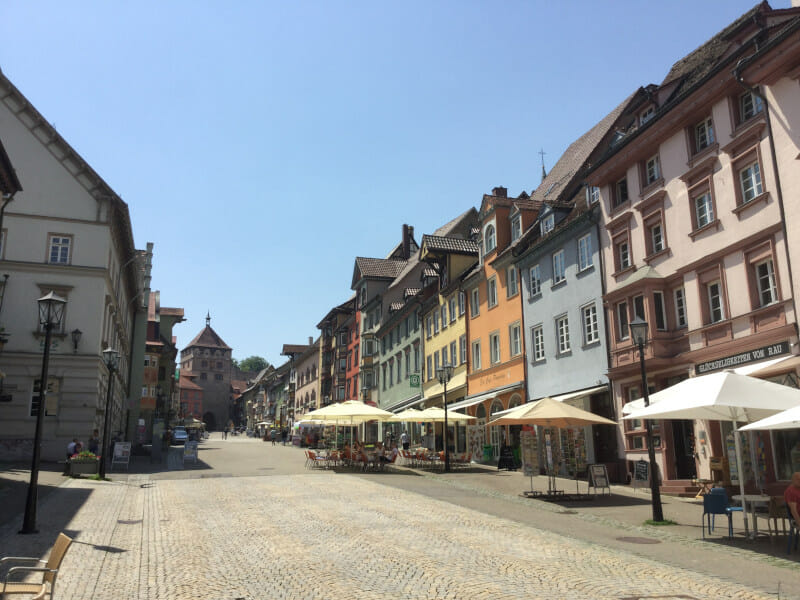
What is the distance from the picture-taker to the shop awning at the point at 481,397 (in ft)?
107

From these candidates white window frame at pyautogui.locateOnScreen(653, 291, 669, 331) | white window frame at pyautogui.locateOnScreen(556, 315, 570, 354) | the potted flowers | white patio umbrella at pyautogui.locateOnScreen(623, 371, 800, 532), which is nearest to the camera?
white patio umbrella at pyautogui.locateOnScreen(623, 371, 800, 532)

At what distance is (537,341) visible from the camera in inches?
1229

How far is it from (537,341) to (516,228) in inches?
230

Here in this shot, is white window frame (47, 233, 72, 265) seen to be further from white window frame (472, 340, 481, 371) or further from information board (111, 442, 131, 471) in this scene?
white window frame (472, 340, 481, 371)

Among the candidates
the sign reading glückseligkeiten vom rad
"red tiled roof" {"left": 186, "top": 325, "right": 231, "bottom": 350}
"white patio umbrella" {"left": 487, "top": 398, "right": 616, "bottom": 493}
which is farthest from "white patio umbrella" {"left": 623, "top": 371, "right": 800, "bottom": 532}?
"red tiled roof" {"left": 186, "top": 325, "right": 231, "bottom": 350}

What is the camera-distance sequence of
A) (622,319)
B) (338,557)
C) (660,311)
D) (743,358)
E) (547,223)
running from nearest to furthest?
(338,557), (743,358), (660,311), (622,319), (547,223)

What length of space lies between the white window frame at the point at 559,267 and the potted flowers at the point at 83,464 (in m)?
19.3

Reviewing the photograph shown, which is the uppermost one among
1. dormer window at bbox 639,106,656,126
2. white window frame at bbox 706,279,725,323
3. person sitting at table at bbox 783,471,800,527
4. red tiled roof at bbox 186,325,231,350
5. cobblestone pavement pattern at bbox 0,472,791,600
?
red tiled roof at bbox 186,325,231,350

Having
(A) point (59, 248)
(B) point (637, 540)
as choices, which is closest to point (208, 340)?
(A) point (59, 248)

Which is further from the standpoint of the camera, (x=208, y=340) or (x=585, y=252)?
(x=208, y=340)

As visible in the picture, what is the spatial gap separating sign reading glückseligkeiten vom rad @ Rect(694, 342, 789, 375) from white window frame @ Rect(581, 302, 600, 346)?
19.1ft

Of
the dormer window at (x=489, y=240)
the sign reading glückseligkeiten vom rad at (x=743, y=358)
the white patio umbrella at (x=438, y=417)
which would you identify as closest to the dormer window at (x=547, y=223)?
the dormer window at (x=489, y=240)

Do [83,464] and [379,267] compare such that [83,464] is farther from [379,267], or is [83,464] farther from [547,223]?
[379,267]

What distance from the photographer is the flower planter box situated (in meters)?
25.7
